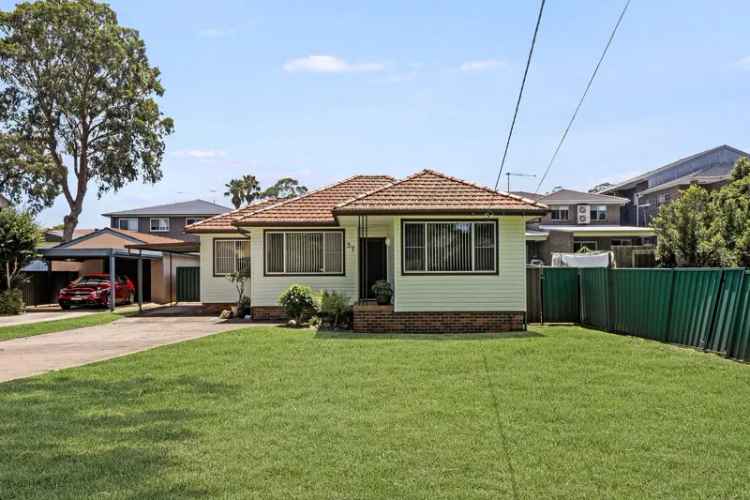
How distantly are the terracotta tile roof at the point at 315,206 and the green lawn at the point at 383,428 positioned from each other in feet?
26.6

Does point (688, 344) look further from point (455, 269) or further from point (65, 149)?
point (65, 149)

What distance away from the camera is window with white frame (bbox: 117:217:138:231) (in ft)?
151

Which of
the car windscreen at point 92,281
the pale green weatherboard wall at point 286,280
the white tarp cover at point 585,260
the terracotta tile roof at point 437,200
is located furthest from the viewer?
the car windscreen at point 92,281

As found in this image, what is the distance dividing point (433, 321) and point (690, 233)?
51.1ft

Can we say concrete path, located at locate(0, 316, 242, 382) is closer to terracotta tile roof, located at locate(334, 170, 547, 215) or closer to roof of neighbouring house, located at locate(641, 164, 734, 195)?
terracotta tile roof, located at locate(334, 170, 547, 215)

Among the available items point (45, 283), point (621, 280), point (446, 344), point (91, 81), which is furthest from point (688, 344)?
point (91, 81)

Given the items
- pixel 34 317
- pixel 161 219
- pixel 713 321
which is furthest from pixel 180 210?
pixel 713 321

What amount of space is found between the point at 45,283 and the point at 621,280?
25.0 meters

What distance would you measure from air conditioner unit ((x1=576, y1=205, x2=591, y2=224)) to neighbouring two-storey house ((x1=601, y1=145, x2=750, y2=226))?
3.67 m

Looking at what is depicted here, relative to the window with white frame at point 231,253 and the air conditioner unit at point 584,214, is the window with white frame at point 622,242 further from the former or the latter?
the window with white frame at point 231,253

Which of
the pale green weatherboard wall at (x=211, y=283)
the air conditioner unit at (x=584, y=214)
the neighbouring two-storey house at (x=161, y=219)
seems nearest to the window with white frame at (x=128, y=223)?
the neighbouring two-storey house at (x=161, y=219)

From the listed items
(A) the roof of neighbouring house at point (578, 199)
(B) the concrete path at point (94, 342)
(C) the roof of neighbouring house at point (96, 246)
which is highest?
(A) the roof of neighbouring house at point (578, 199)

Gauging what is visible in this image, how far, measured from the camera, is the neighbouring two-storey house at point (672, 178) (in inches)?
1495

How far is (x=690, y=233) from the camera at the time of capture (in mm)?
26016
